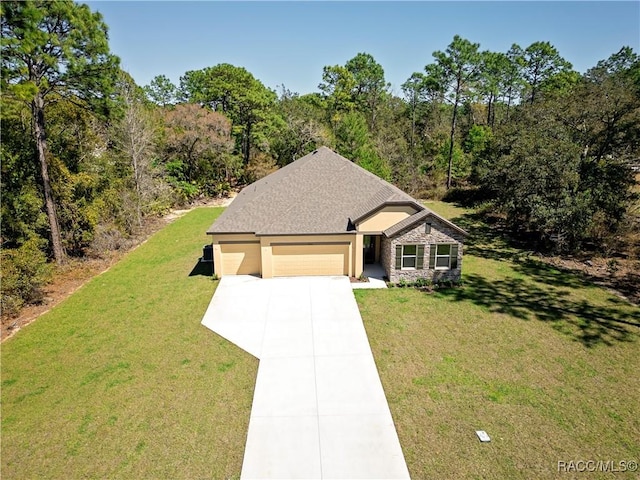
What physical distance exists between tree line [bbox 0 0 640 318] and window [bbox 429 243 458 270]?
7294mm

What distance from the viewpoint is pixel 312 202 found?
19484 mm

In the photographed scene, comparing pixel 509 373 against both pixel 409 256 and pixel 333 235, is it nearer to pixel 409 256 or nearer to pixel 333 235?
pixel 409 256

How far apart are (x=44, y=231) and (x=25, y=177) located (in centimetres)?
293

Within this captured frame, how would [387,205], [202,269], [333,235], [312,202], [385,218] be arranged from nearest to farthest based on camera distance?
1. [387,205]
2. [385,218]
3. [333,235]
4. [312,202]
5. [202,269]

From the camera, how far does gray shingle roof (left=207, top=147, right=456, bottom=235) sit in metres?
18.1

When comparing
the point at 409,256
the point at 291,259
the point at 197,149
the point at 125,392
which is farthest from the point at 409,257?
the point at 197,149

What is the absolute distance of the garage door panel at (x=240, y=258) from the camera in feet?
61.2

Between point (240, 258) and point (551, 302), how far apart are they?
1427 centimetres

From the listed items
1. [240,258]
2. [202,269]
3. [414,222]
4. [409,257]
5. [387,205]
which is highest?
[387,205]

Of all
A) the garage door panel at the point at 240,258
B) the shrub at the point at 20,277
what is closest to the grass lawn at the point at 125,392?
the shrub at the point at 20,277

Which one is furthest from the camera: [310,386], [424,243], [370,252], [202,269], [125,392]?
[370,252]

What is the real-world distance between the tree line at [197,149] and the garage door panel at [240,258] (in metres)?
7.73

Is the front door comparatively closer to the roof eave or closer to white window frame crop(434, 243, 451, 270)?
the roof eave

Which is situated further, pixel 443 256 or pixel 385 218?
pixel 385 218
